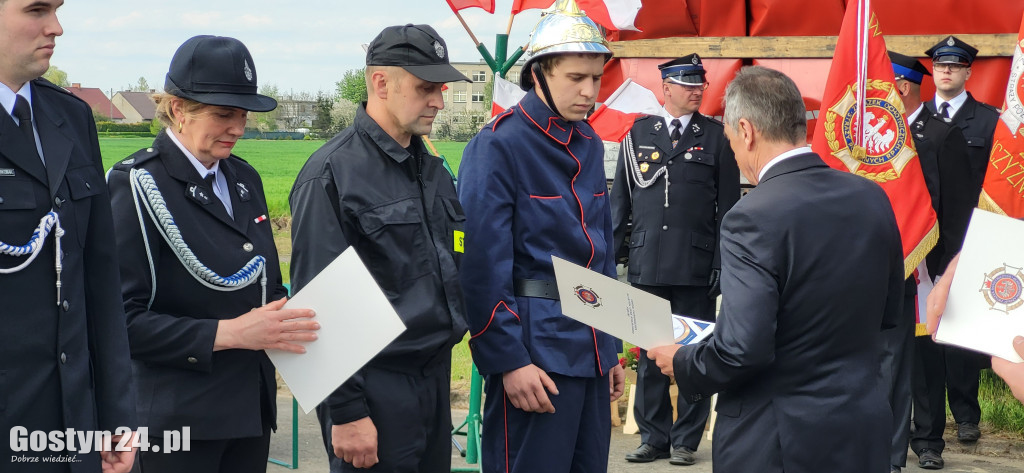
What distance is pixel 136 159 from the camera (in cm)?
308

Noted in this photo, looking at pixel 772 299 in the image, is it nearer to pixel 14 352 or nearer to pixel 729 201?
pixel 14 352

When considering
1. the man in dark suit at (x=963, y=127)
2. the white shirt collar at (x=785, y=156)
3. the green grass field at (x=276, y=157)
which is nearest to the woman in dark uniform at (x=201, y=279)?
the white shirt collar at (x=785, y=156)

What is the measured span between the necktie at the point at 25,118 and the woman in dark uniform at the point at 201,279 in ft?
2.13

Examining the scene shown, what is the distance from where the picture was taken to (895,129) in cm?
578

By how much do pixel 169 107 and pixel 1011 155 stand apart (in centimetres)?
460

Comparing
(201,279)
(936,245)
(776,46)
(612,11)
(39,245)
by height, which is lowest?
(936,245)

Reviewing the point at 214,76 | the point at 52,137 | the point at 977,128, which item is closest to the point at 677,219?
the point at 977,128

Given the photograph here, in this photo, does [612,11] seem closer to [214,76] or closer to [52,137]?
[214,76]

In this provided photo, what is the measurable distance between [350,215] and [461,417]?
14.3 ft

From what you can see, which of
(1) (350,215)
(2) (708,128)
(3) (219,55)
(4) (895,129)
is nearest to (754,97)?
(1) (350,215)

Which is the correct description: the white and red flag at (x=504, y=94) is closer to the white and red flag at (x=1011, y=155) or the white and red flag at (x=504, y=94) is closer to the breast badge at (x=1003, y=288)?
the white and red flag at (x=1011, y=155)

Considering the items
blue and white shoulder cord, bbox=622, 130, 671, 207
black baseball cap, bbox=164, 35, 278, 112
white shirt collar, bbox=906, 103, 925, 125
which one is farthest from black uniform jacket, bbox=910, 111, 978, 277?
black baseball cap, bbox=164, 35, 278, 112

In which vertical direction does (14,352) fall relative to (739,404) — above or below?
above

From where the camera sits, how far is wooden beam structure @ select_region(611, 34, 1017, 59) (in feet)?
22.6
